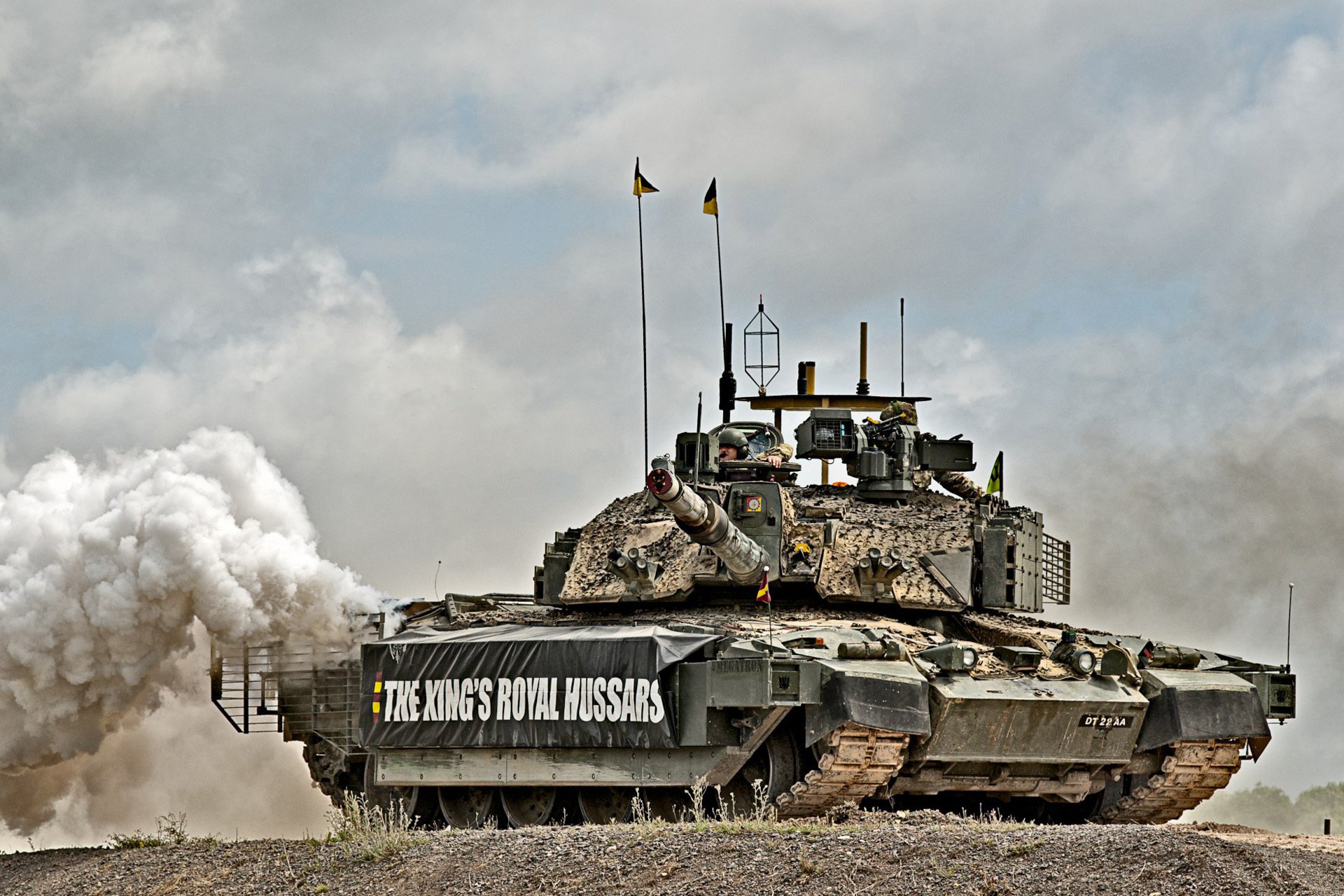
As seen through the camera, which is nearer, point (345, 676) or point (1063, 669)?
point (1063, 669)

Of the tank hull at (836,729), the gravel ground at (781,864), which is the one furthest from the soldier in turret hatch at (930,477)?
the gravel ground at (781,864)

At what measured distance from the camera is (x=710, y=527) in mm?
19875

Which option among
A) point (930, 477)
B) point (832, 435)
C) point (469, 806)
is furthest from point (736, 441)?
point (469, 806)

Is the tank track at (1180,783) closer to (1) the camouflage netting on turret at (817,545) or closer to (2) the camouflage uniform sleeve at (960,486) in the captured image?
(1) the camouflage netting on turret at (817,545)

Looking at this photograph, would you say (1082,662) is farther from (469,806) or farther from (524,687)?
(469,806)

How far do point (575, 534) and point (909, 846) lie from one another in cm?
1030

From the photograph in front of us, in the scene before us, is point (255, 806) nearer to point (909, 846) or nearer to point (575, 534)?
point (575, 534)

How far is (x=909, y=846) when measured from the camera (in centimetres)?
1448

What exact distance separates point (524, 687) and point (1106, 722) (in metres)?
5.80

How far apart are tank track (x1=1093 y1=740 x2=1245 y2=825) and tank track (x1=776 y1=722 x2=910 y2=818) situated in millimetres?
3218

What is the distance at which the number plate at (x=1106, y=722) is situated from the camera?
19.9 m

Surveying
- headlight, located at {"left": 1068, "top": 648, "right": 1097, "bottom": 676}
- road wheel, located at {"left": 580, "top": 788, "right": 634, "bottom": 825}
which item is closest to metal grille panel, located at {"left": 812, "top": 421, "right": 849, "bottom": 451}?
headlight, located at {"left": 1068, "top": 648, "right": 1097, "bottom": 676}

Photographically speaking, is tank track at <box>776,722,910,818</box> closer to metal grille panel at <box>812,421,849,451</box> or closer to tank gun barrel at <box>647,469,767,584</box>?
tank gun barrel at <box>647,469,767,584</box>

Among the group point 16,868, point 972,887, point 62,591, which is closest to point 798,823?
point 972,887
